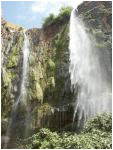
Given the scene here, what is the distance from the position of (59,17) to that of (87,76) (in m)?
4.73

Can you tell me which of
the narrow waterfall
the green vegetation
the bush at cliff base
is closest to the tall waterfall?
the green vegetation

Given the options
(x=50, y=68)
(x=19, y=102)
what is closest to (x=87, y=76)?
(x=50, y=68)

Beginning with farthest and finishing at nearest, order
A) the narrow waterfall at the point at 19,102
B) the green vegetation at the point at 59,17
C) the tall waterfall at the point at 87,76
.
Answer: the green vegetation at the point at 59,17
the narrow waterfall at the point at 19,102
the tall waterfall at the point at 87,76

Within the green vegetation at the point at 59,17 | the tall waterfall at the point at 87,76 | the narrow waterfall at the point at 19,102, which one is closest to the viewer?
the tall waterfall at the point at 87,76

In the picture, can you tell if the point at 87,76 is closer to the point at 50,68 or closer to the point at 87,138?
the point at 50,68

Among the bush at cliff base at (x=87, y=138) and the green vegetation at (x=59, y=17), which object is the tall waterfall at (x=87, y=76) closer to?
the green vegetation at (x=59, y=17)

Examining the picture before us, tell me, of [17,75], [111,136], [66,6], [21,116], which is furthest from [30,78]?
[111,136]

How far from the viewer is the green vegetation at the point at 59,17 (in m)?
17.0

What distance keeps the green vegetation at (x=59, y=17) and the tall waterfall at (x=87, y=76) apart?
1255mm

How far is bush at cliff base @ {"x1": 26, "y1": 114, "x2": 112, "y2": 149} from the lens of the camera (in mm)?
9719

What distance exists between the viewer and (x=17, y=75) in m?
15.9

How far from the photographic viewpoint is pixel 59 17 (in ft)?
57.3

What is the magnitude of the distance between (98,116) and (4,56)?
746 centimetres

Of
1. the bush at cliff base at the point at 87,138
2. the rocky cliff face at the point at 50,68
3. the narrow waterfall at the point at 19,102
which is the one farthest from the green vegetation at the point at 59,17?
the bush at cliff base at the point at 87,138
